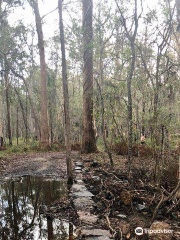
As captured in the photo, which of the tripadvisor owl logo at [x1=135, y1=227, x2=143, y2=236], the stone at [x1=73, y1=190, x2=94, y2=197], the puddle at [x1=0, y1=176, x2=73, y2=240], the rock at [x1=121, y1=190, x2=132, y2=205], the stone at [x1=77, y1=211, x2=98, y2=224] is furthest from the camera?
the stone at [x1=73, y1=190, x2=94, y2=197]

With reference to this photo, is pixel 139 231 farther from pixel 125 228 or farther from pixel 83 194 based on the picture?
pixel 83 194

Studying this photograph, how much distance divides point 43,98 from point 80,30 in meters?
7.89

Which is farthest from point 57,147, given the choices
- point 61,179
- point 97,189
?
point 97,189

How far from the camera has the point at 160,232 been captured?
2.69 m

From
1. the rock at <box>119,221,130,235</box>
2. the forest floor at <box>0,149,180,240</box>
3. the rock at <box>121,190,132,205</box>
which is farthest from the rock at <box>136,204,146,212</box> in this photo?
the rock at <box>119,221,130,235</box>

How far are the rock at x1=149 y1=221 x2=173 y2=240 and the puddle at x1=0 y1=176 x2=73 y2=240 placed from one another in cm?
105

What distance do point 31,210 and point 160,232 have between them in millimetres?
2230

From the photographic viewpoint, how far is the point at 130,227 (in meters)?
3.02

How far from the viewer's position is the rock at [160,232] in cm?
265

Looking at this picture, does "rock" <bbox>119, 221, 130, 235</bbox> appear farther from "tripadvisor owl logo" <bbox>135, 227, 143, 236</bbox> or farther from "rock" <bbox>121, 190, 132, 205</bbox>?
"rock" <bbox>121, 190, 132, 205</bbox>

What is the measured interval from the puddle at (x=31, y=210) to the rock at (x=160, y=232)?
105cm

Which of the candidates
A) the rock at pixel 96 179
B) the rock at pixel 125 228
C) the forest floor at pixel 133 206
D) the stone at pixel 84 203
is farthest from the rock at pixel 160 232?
the rock at pixel 96 179

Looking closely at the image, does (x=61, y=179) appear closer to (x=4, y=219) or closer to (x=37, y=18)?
(x=4, y=219)

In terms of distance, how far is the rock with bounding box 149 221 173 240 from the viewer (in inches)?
104
